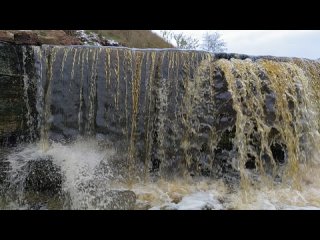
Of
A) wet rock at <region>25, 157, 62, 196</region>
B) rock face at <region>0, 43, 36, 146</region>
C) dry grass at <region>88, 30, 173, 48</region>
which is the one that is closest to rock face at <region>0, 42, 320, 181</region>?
rock face at <region>0, 43, 36, 146</region>

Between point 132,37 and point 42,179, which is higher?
point 132,37

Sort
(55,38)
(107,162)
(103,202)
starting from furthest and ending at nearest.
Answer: (55,38) → (107,162) → (103,202)

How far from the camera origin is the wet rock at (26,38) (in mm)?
6176

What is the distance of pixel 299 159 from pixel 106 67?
334 cm

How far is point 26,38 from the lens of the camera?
630cm

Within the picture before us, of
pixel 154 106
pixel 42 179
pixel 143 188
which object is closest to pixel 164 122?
pixel 154 106

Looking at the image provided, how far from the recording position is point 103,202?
207 inches

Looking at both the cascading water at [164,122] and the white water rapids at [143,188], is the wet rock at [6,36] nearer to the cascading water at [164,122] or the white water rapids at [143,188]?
the cascading water at [164,122]

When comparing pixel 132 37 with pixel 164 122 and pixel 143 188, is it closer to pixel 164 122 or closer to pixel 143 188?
pixel 164 122

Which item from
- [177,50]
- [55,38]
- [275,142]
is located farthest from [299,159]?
[55,38]

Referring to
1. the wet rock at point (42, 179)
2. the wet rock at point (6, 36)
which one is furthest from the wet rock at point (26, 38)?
the wet rock at point (42, 179)

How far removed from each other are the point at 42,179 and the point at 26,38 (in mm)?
2222
